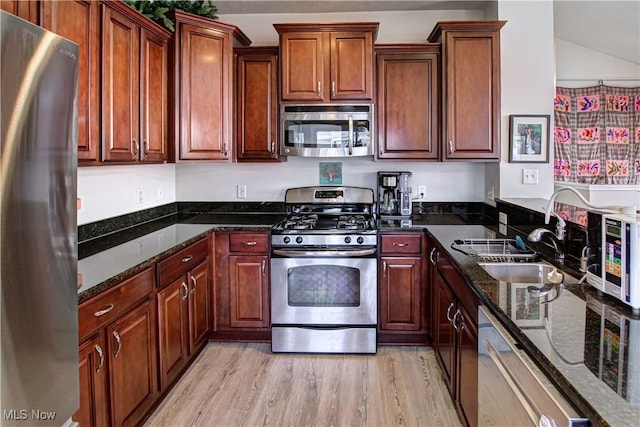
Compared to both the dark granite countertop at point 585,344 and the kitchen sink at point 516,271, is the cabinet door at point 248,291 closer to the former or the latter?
the kitchen sink at point 516,271

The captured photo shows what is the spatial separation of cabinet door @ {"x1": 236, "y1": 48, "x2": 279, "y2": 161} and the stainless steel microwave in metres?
0.14

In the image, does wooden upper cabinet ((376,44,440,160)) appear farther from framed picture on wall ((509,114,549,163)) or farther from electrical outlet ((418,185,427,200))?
framed picture on wall ((509,114,549,163))

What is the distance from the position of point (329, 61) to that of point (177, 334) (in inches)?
85.0

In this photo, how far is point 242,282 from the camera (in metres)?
3.39

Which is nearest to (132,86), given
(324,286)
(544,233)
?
(324,286)

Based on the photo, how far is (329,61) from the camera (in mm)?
3490

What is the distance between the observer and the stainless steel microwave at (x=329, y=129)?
352 cm

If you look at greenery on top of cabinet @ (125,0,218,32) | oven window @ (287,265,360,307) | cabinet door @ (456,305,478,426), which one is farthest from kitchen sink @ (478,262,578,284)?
greenery on top of cabinet @ (125,0,218,32)

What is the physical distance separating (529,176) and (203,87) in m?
2.48

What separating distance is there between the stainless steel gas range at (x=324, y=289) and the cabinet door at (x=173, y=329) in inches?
26.5

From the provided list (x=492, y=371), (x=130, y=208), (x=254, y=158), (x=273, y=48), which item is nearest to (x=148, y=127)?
(x=130, y=208)

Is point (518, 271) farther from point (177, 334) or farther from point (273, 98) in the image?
point (273, 98)

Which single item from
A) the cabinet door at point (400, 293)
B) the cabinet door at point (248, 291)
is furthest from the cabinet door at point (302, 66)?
the cabinet door at point (400, 293)

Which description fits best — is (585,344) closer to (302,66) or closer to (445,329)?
(445,329)
